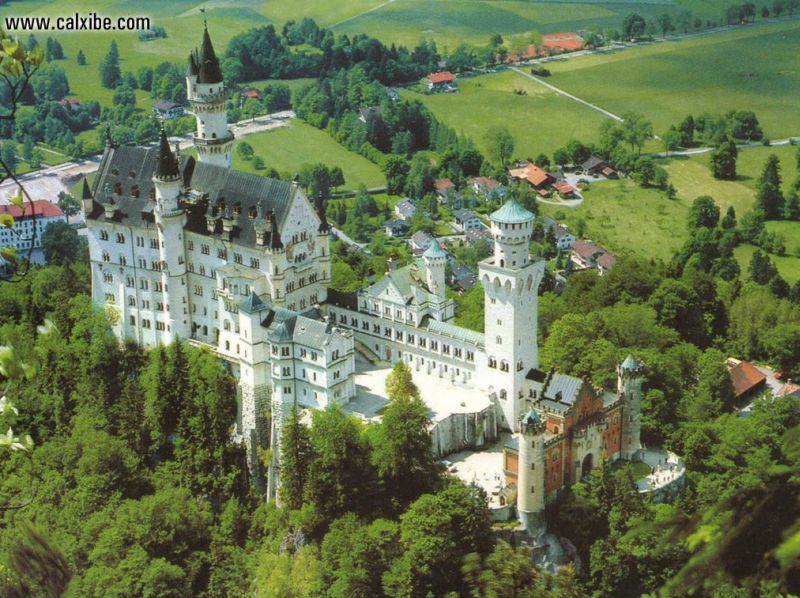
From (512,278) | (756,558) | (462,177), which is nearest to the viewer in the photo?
(756,558)

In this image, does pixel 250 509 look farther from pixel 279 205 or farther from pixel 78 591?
pixel 279 205

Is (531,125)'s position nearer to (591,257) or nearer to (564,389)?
(591,257)

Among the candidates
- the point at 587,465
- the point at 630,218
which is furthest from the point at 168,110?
the point at 587,465

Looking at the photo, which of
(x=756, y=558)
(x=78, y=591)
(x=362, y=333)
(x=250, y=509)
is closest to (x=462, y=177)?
(x=362, y=333)

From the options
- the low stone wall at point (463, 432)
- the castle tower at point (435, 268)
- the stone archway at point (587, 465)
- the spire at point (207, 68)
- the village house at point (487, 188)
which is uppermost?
the spire at point (207, 68)

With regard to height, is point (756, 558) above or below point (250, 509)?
above

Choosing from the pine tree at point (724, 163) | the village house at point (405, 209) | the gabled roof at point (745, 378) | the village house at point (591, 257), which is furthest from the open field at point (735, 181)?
the gabled roof at point (745, 378)

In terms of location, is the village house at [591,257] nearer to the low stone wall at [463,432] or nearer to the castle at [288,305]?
the castle at [288,305]
